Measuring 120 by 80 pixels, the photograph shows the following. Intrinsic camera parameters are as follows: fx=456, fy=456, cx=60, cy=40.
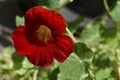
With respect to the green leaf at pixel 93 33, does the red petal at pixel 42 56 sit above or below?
above

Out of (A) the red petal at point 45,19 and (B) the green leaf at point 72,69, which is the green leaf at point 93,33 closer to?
(B) the green leaf at point 72,69

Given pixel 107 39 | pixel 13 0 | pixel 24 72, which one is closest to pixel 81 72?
pixel 24 72

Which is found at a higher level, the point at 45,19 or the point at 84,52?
the point at 45,19

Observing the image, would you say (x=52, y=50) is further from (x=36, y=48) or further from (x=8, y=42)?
(x=8, y=42)

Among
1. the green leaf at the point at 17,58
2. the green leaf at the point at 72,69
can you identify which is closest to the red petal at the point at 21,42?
the green leaf at the point at 72,69

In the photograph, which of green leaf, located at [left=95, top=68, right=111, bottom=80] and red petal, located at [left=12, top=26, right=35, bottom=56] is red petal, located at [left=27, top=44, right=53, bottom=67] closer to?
red petal, located at [left=12, top=26, right=35, bottom=56]

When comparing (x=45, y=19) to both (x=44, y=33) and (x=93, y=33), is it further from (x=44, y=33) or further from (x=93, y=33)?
(x=93, y=33)

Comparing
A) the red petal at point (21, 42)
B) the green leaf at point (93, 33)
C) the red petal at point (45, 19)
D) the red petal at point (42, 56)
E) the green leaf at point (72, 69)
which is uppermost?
the red petal at point (45, 19)

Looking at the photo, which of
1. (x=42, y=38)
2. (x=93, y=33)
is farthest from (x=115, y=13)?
(x=42, y=38)
